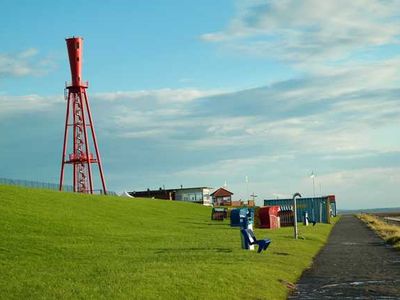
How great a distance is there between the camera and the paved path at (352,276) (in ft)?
60.4

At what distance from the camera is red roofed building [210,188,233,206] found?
130750 millimetres

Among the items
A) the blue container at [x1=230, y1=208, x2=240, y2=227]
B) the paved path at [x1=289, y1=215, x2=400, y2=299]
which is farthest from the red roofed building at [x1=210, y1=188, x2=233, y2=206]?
the paved path at [x1=289, y1=215, x2=400, y2=299]

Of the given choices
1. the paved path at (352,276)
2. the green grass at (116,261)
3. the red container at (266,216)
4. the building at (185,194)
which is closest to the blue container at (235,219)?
the red container at (266,216)

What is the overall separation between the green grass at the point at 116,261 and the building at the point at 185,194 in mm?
85756

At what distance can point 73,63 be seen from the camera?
80125mm

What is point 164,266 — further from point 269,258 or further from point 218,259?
point 269,258

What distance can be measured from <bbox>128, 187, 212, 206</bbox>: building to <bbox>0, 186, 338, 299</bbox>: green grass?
8576cm

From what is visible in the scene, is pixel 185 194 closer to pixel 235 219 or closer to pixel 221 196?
pixel 221 196

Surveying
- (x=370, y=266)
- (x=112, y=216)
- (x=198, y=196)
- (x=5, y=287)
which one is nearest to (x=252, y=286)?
(x=5, y=287)

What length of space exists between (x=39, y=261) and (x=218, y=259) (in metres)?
6.23

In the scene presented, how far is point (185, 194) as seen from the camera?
13125cm

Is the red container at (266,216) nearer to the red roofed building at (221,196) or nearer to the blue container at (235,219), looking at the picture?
the blue container at (235,219)

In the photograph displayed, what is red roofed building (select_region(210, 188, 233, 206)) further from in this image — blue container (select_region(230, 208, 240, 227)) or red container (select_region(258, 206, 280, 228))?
red container (select_region(258, 206, 280, 228))

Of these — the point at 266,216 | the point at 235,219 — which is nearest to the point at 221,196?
the point at 235,219
